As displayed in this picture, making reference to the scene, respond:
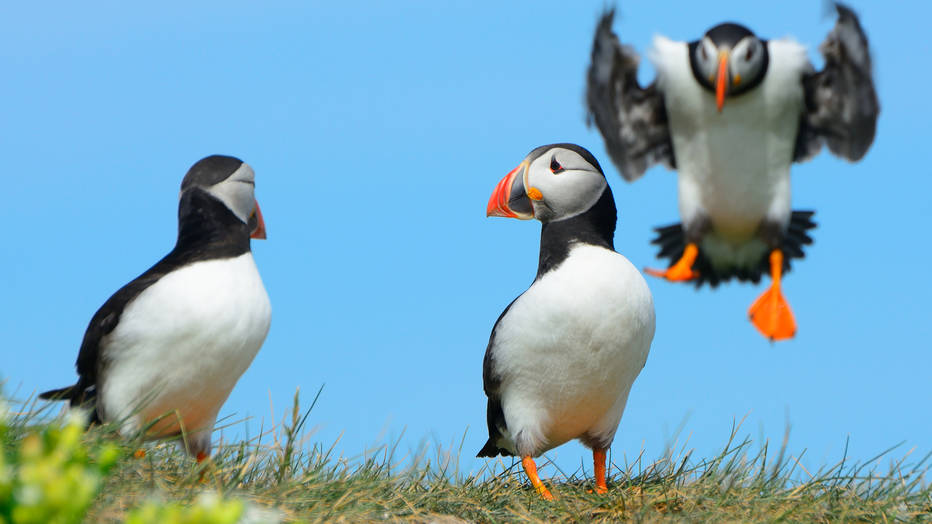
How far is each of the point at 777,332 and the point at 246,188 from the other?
3.29 metres

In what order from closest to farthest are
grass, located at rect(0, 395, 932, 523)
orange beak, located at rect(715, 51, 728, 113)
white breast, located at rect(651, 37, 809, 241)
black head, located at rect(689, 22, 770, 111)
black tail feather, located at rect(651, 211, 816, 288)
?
grass, located at rect(0, 395, 932, 523), orange beak, located at rect(715, 51, 728, 113), black head, located at rect(689, 22, 770, 111), white breast, located at rect(651, 37, 809, 241), black tail feather, located at rect(651, 211, 816, 288)

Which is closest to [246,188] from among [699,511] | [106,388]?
[106,388]

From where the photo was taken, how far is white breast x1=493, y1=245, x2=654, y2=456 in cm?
514

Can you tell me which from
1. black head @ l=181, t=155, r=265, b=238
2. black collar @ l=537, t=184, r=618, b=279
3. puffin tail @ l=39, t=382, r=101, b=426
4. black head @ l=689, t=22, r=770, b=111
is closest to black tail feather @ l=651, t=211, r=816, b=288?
black head @ l=689, t=22, r=770, b=111

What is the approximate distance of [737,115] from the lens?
6.50 metres

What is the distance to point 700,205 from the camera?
22.2 ft

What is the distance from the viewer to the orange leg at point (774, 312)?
20.6ft

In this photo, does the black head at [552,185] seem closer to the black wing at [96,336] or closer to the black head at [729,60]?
the black head at [729,60]

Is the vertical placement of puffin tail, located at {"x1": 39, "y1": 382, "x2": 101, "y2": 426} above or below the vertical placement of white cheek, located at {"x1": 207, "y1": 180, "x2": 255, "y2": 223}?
below

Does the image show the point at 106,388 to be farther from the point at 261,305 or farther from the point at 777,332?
the point at 777,332

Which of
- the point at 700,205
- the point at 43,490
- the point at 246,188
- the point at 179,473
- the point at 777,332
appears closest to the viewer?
the point at 43,490

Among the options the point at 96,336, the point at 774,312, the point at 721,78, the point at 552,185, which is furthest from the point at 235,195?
the point at 774,312

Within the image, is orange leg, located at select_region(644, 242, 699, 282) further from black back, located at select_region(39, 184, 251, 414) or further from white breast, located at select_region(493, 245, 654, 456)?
black back, located at select_region(39, 184, 251, 414)

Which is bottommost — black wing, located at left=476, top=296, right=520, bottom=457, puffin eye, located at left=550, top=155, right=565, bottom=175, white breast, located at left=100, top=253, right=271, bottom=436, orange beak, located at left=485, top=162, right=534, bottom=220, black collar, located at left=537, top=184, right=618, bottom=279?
black wing, located at left=476, top=296, right=520, bottom=457
